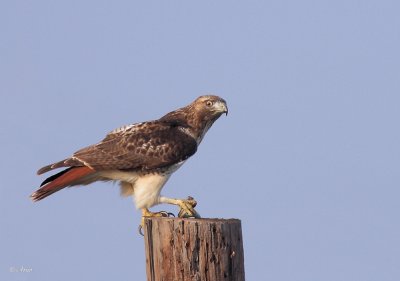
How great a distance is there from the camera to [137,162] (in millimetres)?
10102

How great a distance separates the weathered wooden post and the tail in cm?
297

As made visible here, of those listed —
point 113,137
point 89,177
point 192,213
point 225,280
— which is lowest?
point 225,280

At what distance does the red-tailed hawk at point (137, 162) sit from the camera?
31.7 feet

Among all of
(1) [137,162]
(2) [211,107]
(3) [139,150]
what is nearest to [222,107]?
(2) [211,107]

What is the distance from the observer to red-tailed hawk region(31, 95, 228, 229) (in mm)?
9672

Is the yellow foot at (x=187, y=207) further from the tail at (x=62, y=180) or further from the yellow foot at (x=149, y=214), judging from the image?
the tail at (x=62, y=180)

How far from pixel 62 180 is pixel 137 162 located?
3.57 ft

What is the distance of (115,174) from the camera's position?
10148mm

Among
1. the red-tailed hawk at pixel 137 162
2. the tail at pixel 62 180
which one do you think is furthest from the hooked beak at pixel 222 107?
the tail at pixel 62 180

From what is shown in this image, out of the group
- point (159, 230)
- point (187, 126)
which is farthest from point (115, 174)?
point (159, 230)

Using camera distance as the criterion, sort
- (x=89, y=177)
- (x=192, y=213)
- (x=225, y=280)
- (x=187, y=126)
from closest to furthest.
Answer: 1. (x=225, y=280)
2. (x=192, y=213)
3. (x=89, y=177)
4. (x=187, y=126)

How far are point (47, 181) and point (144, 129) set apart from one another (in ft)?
5.30

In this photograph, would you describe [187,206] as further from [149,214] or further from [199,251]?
[199,251]

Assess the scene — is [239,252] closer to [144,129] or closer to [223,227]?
[223,227]
